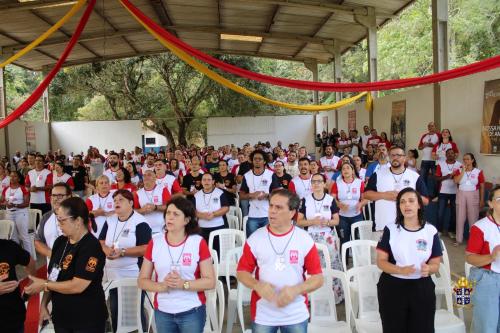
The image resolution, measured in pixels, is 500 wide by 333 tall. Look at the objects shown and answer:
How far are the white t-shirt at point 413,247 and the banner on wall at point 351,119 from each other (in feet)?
41.8

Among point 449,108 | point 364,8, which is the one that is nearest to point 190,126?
point 364,8

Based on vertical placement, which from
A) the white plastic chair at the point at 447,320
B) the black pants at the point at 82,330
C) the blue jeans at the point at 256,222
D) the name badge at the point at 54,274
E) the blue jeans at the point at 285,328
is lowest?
the white plastic chair at the point at 447,320

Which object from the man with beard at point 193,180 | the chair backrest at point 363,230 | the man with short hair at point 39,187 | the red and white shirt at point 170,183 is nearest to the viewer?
the chair backrest at point 363,230

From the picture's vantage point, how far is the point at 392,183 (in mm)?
4484

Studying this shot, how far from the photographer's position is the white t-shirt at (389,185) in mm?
4449

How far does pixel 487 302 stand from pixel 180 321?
72.3 inches

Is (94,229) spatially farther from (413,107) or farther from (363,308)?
(413,107)

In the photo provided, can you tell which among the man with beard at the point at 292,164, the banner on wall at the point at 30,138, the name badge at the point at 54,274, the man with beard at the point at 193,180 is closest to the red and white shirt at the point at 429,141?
the man with beard at the point at 292,164

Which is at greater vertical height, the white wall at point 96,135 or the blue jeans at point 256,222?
the white wall at point 96,135

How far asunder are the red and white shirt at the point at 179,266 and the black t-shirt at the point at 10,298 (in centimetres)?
73

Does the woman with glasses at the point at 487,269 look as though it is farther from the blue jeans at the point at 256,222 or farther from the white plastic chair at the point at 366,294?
the blue jeans at the point at 256,222

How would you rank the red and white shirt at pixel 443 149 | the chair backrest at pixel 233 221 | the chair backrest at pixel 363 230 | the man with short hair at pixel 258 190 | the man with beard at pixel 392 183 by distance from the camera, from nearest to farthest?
the man with beard at pixel 392 183 < the chair backrest at pixel 363 230 < the man with short hair at pixel 258 190 < the chair backrest at pixel 233 221 < the red and white shirt at pixel 443 149

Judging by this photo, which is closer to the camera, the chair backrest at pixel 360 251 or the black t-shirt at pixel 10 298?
the black t-shirt at pixel 10 298

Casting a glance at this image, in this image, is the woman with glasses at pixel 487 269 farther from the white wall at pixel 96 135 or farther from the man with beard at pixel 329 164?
the white wall at pixel 96 135
